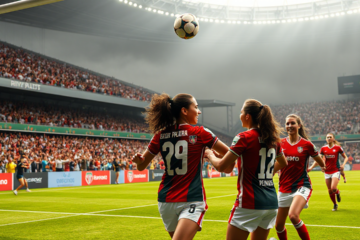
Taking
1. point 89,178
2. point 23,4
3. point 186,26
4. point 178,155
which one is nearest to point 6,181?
point 89,178

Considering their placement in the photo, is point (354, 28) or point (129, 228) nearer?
point (129, 228)

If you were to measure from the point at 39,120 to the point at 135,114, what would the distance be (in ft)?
55.1

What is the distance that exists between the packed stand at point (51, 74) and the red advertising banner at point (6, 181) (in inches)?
544

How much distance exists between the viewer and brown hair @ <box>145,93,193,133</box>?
3914 mm

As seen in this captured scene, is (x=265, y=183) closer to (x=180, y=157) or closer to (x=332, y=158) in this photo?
(x=180, y=157)

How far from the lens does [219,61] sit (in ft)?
207

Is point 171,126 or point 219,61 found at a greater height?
point 219,61

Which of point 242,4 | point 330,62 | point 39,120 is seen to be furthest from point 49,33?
point 330,62

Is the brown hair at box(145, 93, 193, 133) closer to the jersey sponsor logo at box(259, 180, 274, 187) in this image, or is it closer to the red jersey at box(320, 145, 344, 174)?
the jersey sponsor logo at box(259, 180, 274, 187)

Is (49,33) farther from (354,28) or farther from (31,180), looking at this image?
(354,28)

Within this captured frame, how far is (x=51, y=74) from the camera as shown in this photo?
3750 centimetres

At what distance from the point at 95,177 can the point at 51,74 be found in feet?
52.7

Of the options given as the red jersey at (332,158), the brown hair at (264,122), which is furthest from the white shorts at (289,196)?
the red jersey at (332,158)

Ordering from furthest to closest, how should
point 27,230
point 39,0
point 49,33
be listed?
1. point 49,33
2. point 27,230
3. point 39,0
